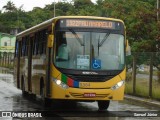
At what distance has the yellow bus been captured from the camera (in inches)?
594

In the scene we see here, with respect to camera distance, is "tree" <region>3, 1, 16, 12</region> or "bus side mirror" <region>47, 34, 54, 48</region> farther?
"tree" <region>3, 1, 16, 12</region>

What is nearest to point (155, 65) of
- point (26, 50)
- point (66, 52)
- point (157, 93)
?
point (157, 93)

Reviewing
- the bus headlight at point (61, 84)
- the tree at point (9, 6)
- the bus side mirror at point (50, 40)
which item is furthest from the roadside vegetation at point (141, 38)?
the tree at point (9, 6)

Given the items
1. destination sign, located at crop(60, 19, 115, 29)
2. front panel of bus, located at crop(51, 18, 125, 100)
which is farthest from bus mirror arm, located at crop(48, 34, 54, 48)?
destination sign, located at crop(60, 19, 115, 29)

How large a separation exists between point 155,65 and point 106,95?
21.0ft

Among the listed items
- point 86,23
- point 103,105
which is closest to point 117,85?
point 103,105

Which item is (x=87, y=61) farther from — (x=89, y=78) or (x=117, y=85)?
(x=117, y=85)

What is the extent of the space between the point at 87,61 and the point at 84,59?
0.11 metres

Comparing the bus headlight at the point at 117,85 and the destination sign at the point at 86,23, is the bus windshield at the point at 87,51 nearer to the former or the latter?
the destination sign at the point at 86,23

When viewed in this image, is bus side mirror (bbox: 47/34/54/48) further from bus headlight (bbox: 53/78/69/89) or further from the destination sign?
bus headlight (bbox: 53/78/69/89)

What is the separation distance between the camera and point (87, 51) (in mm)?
15383

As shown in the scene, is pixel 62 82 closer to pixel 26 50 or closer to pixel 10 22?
pixel 26 50

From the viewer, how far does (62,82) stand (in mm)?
15094

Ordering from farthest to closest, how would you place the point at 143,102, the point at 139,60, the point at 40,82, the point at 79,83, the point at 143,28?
the point at 143,28 → the point at 139,60 → the point at 143,102 → the point at 40,82 → the point at 79,83
